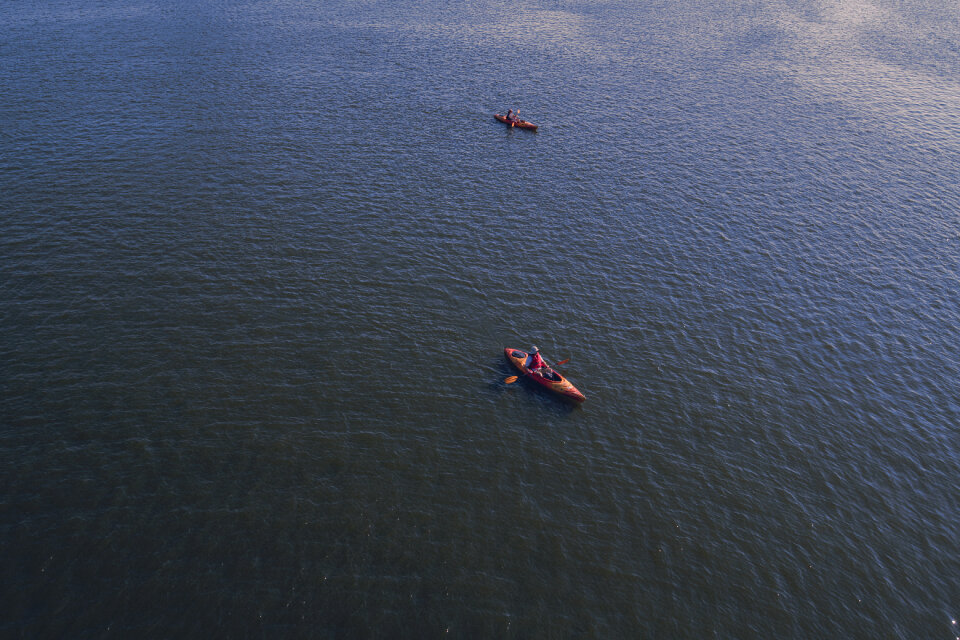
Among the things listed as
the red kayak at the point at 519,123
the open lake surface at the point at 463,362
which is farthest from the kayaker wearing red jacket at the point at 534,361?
the red kayak at the point at 519,123

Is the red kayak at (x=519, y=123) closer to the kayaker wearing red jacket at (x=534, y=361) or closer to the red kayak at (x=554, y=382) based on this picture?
the kayaker wearing red jacket at (x=534, y=361)

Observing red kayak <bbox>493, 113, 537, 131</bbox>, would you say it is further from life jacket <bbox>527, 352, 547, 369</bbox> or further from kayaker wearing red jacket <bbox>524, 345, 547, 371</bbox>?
life jacket <bbox>527, 352, 547, 369</bbox>

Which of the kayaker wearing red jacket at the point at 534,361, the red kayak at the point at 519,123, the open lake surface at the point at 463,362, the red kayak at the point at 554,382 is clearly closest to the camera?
the open lake surface at the point at 463,362

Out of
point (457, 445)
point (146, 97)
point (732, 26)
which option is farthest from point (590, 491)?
point (732, 26)

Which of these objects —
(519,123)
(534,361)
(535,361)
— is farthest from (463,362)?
(519,123)

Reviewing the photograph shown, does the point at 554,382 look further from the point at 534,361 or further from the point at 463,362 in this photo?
the point at 463,362

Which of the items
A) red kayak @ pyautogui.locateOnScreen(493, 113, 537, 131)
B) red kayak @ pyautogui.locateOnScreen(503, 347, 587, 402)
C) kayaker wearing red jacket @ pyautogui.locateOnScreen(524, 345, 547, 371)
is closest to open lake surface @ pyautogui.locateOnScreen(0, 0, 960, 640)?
red kayak @ pyautogui.locateOnScreen(503, 347, 587, 402)
